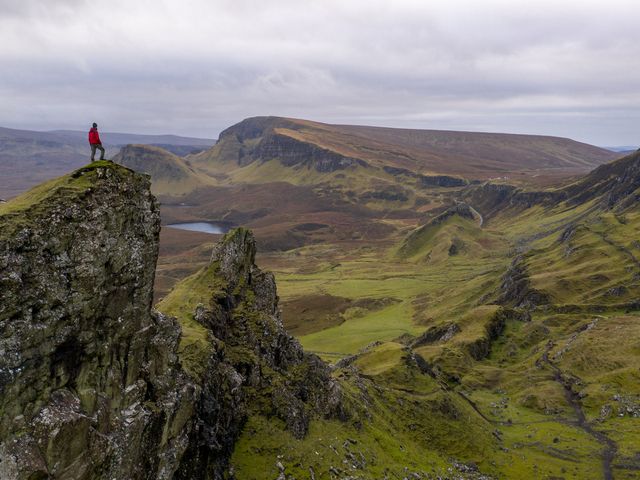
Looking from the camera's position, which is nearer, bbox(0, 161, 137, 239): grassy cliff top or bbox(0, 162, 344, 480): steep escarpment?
bbox(0, 162, 344, 480): steep escarpment

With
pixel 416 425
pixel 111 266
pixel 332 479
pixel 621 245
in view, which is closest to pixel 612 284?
pixel 621 245

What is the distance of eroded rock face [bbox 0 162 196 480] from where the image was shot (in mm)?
27141

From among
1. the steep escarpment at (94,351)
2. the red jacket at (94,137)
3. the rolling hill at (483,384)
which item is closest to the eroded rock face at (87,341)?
the steep escarpment at (94,351)

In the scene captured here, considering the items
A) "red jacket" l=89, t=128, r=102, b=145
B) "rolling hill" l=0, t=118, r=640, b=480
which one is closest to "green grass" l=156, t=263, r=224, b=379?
"rolling hill" l=0, t=118, r=640, b=480

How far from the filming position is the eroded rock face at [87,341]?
→ 27141 mm

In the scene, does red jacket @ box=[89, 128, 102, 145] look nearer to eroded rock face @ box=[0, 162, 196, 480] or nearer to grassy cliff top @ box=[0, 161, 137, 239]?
grassy cliff top @ box=[0, 161, 137, 239]

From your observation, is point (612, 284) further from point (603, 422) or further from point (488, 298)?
point (603, 422)

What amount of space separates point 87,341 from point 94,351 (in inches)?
34.4

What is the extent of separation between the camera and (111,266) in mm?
32219

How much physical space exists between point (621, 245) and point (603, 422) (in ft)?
353

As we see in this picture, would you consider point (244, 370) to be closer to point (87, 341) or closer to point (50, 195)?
point (87, 341)

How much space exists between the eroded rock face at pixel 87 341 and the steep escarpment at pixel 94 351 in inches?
2.5

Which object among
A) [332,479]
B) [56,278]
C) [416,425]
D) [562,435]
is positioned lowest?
[562,435]

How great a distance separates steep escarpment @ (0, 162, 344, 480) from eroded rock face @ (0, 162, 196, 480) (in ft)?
0.21
